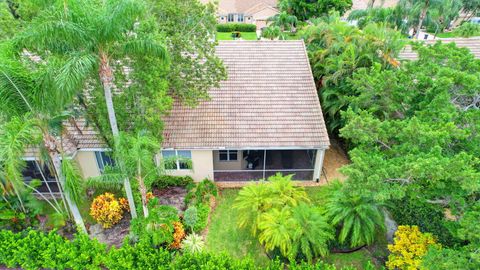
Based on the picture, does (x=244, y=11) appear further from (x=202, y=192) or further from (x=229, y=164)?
(x=202, y=192)

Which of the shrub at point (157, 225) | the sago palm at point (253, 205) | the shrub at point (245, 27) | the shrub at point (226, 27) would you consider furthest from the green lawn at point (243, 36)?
the shrub at point (157, 225)

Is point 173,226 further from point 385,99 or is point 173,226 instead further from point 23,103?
point 385,99

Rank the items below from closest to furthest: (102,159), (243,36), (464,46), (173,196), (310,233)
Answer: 1. (310,233)
2. (173,196)
3. (102,159)
4. (464,46)
5. (243,36)

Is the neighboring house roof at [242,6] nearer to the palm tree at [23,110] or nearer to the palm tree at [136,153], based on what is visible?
the palm tree at [136,153]

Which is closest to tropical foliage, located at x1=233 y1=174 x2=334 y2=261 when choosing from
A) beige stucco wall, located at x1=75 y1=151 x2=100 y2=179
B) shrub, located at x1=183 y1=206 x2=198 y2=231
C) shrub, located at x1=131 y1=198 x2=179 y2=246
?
shrub, located at x1=183 y1=206 x2=198 y2=231

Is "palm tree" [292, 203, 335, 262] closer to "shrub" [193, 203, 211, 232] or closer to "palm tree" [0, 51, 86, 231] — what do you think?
"shrub" [193, 203, 211, 232]

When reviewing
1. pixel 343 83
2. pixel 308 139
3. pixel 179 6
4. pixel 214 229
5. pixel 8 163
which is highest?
pixel 179 6

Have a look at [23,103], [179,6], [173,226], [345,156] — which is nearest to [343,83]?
[345,156]

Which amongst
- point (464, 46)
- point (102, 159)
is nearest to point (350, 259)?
point (102, 159)
